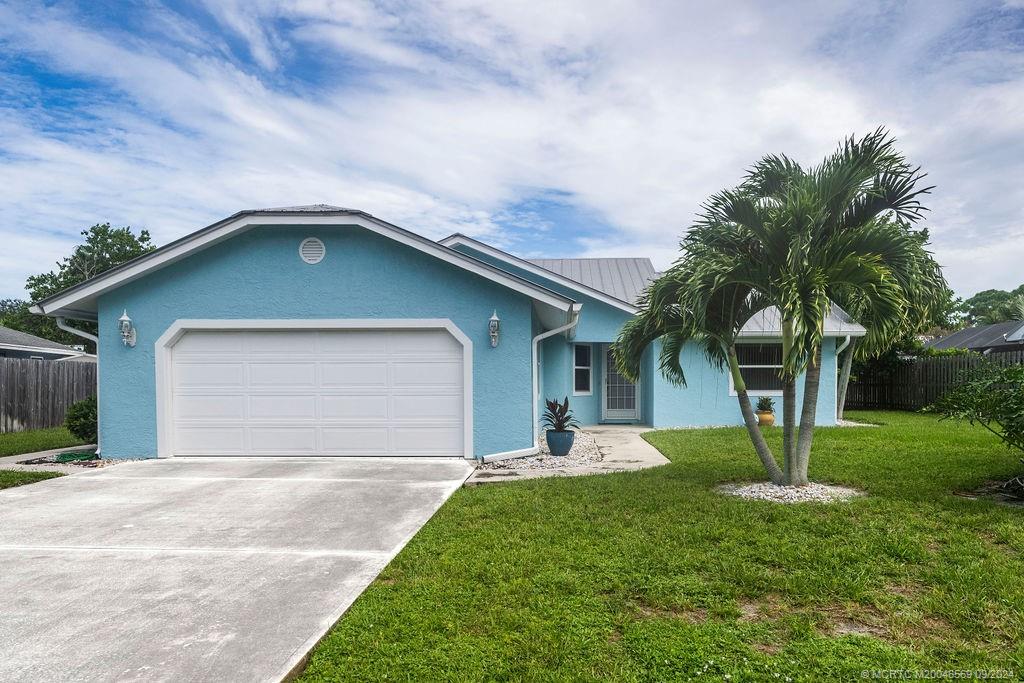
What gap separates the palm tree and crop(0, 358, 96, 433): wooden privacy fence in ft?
52.7

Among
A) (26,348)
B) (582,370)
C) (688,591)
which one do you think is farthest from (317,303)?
(26,348)

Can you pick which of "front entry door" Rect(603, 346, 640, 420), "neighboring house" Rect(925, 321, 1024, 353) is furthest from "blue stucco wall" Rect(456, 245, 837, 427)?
"neighboring house" Rect(925, 321, 1024, 353)

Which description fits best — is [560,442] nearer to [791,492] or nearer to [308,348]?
[791,492]

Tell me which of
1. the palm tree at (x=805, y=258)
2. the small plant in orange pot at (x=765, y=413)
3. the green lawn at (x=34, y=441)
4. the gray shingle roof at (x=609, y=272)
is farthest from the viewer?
the gray shingle roof at (x=609, y=272)

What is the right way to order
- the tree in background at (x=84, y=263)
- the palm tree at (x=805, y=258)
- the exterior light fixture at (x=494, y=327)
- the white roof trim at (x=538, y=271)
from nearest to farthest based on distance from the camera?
the palm tree at (x=805, y=258) → the exterior light fixture at (x=494, y=327) → the white roof trim at (x=538, y=271) → the tree in background at (x=84, y=263)

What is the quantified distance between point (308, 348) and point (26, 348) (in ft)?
57.2

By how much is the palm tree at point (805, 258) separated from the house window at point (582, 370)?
8.30 m

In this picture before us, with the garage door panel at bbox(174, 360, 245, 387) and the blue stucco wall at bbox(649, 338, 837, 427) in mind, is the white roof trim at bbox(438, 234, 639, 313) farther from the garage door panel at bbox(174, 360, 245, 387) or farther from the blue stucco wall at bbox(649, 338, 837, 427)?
the garage door panel at bbox(174, 360, 245, 387)

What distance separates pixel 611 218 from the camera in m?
24.4

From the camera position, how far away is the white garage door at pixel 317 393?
10.2 m

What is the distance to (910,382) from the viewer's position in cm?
2006

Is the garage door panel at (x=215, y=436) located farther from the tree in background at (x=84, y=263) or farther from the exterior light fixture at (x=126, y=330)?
the tree in background at (x=84, y=263)

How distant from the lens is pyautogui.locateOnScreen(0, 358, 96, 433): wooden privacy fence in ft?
49.9

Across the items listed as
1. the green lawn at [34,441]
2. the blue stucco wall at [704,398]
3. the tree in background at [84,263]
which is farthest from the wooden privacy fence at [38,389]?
the tree in background at [84,263]
